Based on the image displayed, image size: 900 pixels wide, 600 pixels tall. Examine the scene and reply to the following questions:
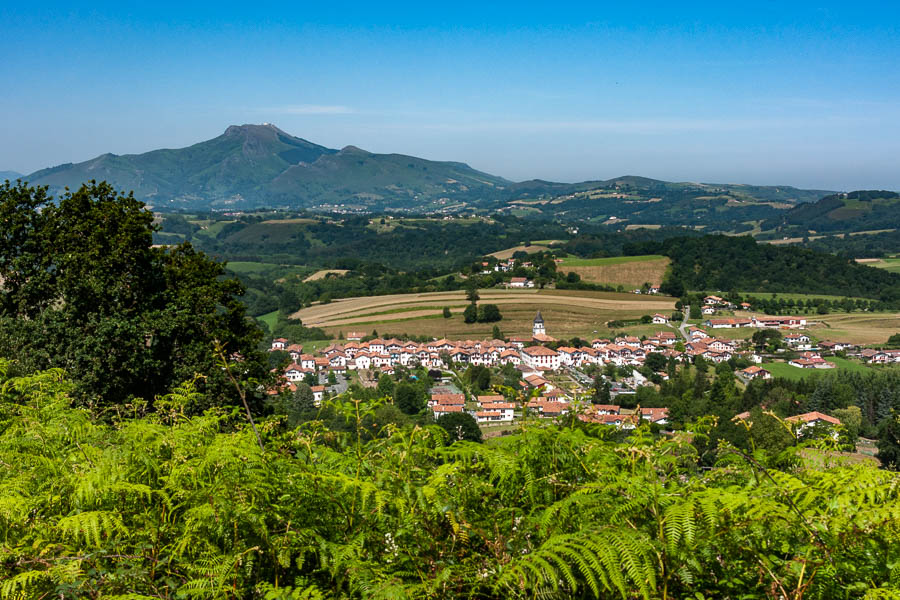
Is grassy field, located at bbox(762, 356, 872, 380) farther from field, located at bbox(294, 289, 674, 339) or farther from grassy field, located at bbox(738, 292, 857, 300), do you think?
grassy field, located at bbox(738, 292, 857, 300)

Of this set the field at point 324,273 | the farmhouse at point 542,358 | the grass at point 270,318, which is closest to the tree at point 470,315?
the farmhouse at point 542,358

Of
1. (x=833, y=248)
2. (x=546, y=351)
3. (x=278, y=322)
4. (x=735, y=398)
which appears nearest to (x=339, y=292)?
(x=278, y=322)

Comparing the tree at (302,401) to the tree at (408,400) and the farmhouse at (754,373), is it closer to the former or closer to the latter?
the tree at (408,400)

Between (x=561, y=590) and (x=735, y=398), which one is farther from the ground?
(x=561, y=590)

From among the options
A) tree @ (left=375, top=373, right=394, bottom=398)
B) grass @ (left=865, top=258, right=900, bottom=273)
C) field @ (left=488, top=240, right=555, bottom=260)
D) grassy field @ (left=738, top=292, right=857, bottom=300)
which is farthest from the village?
field @ (left=488, top=240, right=555, bottom=260)

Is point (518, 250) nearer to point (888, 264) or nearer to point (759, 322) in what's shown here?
point (759, 322)

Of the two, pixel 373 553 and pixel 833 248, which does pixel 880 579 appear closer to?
→ pixel 373 553
